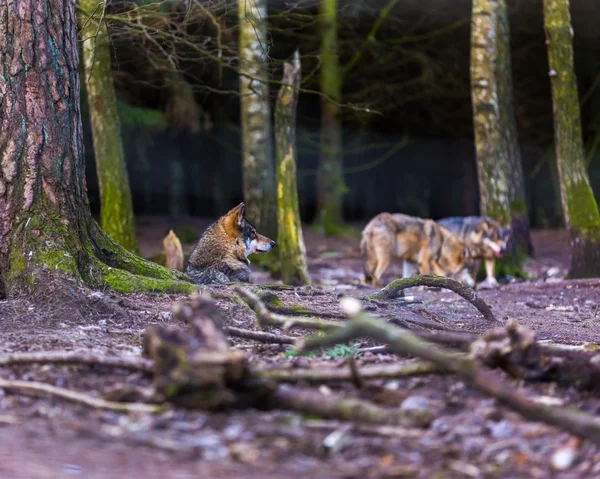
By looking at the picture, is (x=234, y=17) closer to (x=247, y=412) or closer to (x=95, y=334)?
(x=95, y=334)

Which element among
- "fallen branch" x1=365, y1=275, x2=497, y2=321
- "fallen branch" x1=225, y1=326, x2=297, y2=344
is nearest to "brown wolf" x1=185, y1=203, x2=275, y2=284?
"fallen branch" x1=365, y1=275, x2=497, y2=321

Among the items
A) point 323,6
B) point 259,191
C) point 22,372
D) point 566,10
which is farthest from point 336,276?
point 22,372

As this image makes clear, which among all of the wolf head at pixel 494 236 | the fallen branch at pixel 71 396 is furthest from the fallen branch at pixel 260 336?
the wolf head at pixel 494 236

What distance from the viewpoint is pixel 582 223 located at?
42.4 ft

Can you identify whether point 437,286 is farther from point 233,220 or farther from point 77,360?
point 77,360

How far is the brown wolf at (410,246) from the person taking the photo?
15.2m

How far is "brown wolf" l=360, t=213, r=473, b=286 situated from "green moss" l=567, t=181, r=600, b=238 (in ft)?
9.95

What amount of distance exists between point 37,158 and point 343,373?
3.55 metres

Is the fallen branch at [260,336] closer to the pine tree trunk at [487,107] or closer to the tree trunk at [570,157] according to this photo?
the tree trunk at [570,157]

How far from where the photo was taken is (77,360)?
14.7 ft

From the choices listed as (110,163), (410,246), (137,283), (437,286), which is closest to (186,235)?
(410,246)

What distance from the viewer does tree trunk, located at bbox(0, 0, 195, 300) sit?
6.43m

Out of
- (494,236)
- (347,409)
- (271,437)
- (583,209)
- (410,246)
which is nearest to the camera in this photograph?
(271,437)

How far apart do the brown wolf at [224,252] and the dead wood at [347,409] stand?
214 inches
